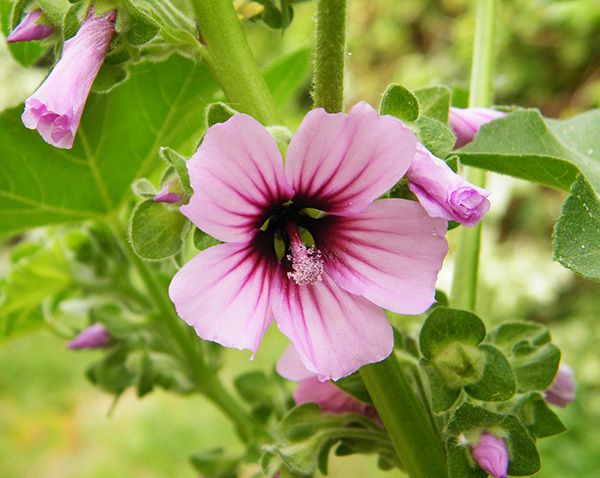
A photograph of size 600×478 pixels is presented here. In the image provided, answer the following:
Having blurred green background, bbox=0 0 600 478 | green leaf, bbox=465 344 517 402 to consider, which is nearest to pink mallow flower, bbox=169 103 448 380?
green leaf, bbox=465 344 517 402

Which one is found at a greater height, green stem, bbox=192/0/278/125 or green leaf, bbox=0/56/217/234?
green stem, bbox=192/0/278/125

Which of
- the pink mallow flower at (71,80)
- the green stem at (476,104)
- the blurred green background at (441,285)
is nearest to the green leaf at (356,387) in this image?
the green stem at (476,104)

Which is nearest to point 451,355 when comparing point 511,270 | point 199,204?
point 199,204

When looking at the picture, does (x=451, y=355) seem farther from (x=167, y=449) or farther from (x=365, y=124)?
(x=167, y=449)

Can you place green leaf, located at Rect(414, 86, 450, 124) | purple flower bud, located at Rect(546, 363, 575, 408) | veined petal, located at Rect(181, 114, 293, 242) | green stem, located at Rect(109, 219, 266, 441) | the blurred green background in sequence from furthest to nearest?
the blurred green background < green stem, located at Rect(109, 219, 266, 441) < purple flower bud, located at Rect(546, 363, 575, 408) < green leaf, located at Rect(414, 86, 450, 124) < veined petal, located at Rect(181, 114, 293, 242)

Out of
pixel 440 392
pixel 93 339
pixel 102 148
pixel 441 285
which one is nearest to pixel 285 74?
pixel 102 148

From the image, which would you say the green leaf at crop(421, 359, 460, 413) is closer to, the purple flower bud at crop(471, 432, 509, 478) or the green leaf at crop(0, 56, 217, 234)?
the purple flower bud at crop(471, 432, 509, 478)
